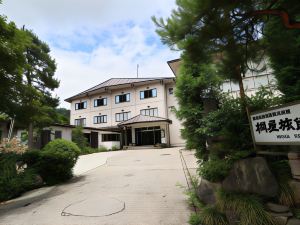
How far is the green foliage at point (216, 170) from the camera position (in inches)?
156

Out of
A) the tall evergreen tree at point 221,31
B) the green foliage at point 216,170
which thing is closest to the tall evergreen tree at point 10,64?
the tall evergreen tree at point 221,31

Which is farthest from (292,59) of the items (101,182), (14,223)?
(14,223)

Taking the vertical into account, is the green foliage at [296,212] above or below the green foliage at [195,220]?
above

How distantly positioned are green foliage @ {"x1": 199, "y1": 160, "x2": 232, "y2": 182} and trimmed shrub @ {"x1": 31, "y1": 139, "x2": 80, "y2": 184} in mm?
5843

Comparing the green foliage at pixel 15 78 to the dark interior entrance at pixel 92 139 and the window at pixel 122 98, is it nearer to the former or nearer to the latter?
the dark interior entrance at pixel 92 139

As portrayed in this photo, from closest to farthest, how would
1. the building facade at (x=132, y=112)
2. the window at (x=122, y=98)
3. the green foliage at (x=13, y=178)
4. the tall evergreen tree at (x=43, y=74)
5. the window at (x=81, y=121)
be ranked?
the green foliage at (x=13, y=178)
the tall evergreen tree at (x=43, y=74)
the building facade at (x=132, y=112)
the window at (x=122, y=98)
the window at (x=81, y=121)

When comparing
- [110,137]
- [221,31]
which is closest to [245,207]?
[221,31]

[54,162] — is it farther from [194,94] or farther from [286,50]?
[286,50]

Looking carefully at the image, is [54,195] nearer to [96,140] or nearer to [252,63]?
[252,63]

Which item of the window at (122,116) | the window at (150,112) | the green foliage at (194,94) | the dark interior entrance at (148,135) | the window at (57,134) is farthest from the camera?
the window at (122,116)

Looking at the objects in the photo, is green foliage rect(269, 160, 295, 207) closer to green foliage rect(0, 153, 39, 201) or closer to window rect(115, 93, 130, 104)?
green foliage rect(0, 153, 39, 201)

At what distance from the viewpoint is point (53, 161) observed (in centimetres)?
774

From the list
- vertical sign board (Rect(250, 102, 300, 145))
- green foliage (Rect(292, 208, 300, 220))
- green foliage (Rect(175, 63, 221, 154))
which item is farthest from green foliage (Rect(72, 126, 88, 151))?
green foliage (Rect(292, 208, 300, 220))

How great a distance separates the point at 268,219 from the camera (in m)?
3.11
